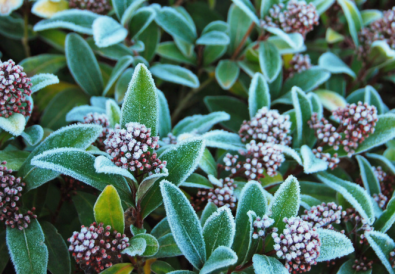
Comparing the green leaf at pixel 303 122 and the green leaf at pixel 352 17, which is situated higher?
the green leaf at pixel 352 17

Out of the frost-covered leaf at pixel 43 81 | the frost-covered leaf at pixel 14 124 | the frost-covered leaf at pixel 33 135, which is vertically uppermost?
the frost-covered leaf at pixel 43 81

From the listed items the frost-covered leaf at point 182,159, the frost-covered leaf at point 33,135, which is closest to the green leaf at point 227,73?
the frost-covered leaf at point 182,159

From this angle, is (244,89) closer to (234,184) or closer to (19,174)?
(234,184)

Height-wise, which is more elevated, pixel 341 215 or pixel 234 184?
pixel 234 184

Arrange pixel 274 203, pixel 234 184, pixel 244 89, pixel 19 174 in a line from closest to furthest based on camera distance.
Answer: pixel 274 203 → pixel 19 174 → pixel 234 184 → pixel 244 89

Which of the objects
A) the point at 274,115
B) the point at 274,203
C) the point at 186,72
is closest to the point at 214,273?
the point at 274,203

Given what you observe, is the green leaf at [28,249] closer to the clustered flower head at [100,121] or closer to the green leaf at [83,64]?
the clustered flower head at [100,121]
